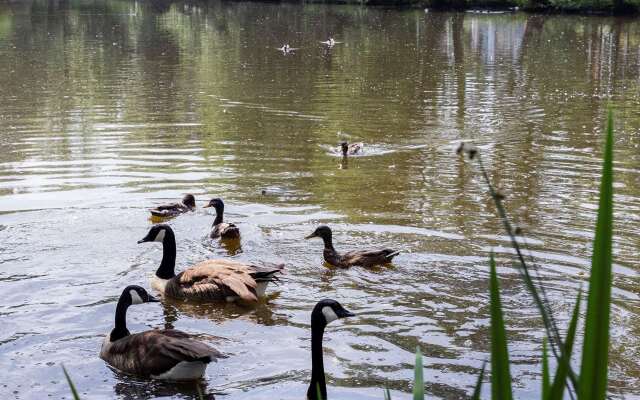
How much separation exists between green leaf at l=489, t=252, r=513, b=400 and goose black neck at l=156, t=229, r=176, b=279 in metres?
8.82

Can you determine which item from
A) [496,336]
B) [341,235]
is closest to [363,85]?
[341,235]

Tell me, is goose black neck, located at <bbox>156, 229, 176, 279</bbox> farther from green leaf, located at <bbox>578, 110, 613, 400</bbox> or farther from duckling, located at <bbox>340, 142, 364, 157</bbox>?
green leaf, located at <bbox>578, 110, 613, 400</bbox>

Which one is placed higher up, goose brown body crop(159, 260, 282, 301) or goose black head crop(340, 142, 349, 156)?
goose black head crop(340, 142, 349, 156)

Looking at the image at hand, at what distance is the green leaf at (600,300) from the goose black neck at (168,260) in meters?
8.91

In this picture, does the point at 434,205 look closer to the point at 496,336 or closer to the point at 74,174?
the point at 74,174

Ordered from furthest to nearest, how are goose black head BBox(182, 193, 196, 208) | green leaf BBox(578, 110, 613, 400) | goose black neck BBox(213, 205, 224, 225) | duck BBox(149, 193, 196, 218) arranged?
goose black head BBox(182, 193, 196, 208)
duck BBox(149, 193, 196, 218)
goose black neck BBox(213, 205, 224, 225)
green leaf BBox(578, 110, 613, 400)

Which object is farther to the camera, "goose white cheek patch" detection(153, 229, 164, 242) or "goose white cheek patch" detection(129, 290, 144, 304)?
"goose white cheek patch" detection(153, 229, 164, 242)

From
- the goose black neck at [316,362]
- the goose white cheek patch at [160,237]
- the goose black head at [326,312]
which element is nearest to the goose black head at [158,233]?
the goose white cheek patch at [160,237]

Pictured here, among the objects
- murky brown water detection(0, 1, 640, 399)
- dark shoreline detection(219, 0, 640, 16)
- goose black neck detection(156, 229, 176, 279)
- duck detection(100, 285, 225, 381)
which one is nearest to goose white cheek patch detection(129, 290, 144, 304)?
duck detection(100, 285, 225, 381)

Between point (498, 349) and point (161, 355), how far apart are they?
20.7ft

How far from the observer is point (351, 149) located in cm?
1725

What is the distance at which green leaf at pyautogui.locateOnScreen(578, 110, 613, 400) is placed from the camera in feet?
4.66

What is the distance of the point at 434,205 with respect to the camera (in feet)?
43.5

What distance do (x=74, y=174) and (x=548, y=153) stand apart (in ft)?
28.9
